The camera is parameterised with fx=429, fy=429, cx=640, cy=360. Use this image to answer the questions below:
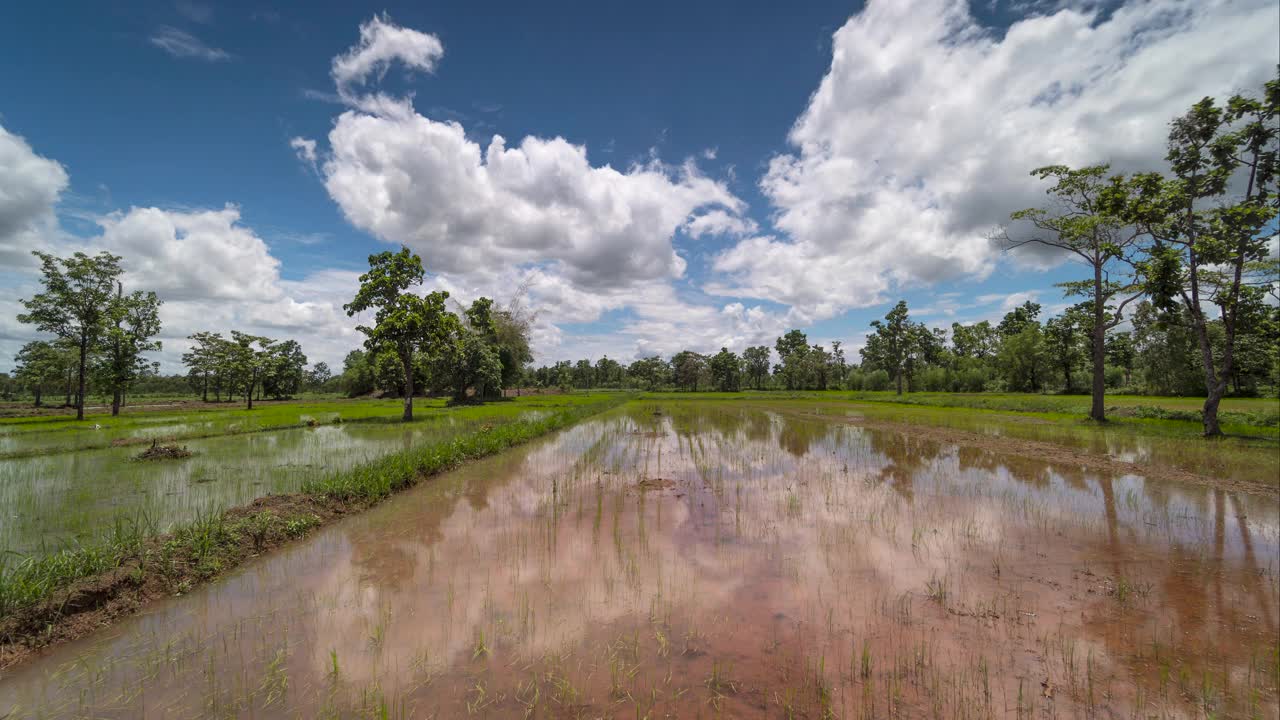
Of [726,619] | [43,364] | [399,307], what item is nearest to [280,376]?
[43,364]

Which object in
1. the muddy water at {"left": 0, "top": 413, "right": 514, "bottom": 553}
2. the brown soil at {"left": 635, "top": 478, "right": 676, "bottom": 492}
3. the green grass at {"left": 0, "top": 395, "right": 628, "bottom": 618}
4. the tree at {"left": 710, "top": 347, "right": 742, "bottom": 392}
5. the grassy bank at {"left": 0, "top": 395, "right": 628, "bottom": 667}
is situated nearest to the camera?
the grassy bank at {"left": 0, "top": 395, "right": 628, "bottom": 667}

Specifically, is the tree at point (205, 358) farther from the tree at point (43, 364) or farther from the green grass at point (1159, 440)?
the green grass at point (1159, 440)

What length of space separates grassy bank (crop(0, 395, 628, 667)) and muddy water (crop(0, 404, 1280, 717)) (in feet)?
1.29

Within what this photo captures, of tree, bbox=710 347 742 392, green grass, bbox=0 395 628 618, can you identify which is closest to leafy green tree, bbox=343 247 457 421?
green grass, bbox=0 395 628 618

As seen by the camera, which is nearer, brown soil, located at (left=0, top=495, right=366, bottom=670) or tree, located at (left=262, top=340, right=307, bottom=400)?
brown soil, located at (left=0, top=495, right=366, bottom=670)

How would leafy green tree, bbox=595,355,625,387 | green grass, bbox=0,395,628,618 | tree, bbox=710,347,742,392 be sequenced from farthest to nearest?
1. leafy green tree, bbox=595,355,625,387
2. tree, bbox=710,347,742,392
3. green grass, bbox=0,395,628,618

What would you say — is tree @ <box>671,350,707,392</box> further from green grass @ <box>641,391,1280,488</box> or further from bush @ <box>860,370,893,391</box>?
green grass @ <box>641,391,1280,488</box>

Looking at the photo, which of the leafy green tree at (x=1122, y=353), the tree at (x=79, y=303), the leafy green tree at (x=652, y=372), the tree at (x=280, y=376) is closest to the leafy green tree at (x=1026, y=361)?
the leafy green tree at (x=1122, y=353)

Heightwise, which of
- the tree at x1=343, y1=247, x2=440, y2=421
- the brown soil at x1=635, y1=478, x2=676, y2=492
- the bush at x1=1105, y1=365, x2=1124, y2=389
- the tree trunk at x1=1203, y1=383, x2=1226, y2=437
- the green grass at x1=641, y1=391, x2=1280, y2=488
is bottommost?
the brown soil at x1=635, y1=478, x2=676, y2=492

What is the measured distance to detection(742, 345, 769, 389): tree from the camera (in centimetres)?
9644

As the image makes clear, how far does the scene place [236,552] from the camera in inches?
252

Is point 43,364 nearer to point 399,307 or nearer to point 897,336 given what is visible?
point 399,307

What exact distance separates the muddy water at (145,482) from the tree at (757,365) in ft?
283

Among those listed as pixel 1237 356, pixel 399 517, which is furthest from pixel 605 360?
pixel 399 517
